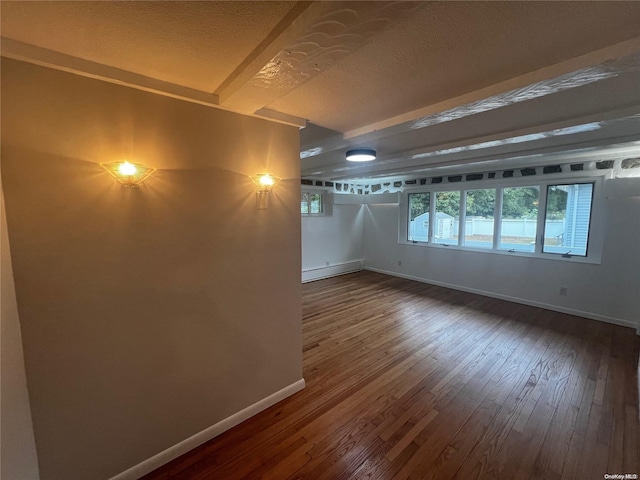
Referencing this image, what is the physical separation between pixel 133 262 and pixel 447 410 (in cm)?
253

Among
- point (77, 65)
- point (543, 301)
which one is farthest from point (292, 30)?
point (543, 301)

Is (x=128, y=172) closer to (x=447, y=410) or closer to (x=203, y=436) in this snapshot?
(x=203, y=436)

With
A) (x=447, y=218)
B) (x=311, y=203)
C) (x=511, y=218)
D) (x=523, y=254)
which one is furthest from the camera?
(x=311, y=203)

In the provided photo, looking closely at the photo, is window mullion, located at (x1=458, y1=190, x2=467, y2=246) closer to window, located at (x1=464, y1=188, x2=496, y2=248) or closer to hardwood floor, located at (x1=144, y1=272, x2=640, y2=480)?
window, located at (x1=464, y1=188, x2=496, y2=248)

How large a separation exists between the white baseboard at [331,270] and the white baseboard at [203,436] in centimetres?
352

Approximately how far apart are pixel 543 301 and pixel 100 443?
5.59 m

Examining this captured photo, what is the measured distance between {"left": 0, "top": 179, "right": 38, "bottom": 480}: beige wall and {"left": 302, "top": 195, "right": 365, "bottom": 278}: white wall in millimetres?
4637

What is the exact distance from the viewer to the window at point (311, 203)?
5.92 meters

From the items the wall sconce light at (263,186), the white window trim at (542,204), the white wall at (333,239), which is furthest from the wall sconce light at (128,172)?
the white window trim at (542,204)

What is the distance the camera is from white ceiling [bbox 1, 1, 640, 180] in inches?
38.7

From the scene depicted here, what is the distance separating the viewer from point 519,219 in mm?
4512

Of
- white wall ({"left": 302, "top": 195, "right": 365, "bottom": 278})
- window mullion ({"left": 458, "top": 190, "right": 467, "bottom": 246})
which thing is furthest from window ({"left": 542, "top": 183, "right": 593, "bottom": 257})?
white wall ({"left": 302, "top": 195, "right": 365, "bottom": 278})

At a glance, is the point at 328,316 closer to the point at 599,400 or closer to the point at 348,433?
the point at 348,433

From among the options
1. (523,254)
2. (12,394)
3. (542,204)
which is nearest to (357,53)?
(12,394)
